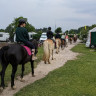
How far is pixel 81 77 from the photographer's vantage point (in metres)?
7.74

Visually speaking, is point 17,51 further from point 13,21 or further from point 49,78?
point 13,21

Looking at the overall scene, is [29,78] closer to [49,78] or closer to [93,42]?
[49,78]

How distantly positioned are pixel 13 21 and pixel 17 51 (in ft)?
150

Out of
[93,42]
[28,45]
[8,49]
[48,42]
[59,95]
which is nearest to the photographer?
[59,95]

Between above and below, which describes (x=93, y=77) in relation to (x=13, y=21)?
below

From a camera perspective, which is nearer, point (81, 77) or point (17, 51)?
point (17, 51)

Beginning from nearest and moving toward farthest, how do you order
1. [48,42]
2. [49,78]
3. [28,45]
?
1. [28,45]
2. [49,78]
3. [48,42]

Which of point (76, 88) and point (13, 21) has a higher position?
point (13, 21)

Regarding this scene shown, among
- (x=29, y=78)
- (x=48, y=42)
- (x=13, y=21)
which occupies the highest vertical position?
A: (x=13, y=21)

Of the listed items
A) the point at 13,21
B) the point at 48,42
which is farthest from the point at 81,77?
the point at 13,21

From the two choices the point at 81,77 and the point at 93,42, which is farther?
the point at 93,42

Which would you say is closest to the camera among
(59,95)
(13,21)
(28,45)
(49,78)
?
(59,95)

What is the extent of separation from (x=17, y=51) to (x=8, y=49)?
0.29 meters

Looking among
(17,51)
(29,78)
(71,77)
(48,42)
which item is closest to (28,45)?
(17,51)
